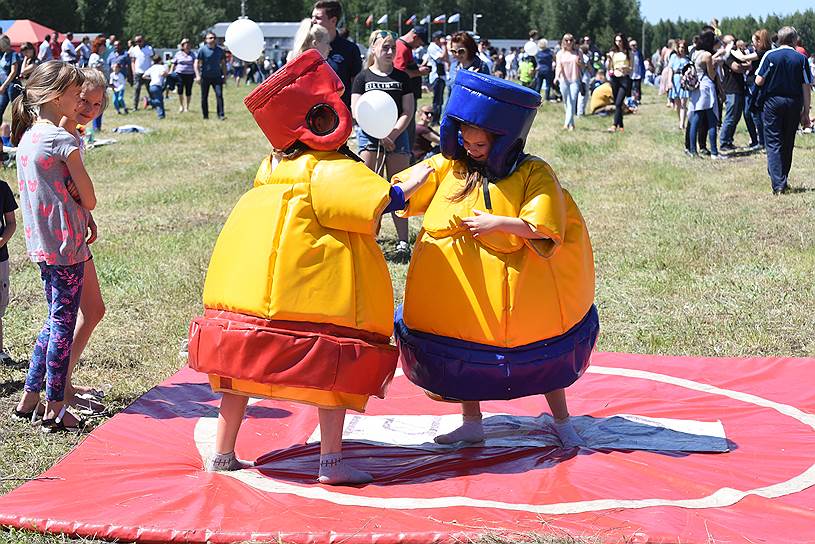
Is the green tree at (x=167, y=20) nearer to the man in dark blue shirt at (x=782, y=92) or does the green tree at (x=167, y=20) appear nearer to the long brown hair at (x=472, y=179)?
the man in dark blue shirt at (x=782, y=92)

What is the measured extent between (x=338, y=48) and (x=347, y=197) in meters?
4.48

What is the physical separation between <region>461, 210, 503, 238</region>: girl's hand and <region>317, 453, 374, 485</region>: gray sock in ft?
3.40

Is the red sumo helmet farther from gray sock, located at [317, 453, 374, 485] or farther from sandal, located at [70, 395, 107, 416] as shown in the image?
sandal, located at [70, 395, 107, 416]

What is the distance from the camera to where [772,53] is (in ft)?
37.7

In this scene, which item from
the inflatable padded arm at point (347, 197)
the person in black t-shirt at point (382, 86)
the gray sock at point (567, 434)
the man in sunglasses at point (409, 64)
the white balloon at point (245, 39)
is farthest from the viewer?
the man in sunglasses at point (409, 64)

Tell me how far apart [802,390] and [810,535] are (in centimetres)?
182

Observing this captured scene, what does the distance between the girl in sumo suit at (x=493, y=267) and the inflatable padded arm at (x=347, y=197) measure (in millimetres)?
403

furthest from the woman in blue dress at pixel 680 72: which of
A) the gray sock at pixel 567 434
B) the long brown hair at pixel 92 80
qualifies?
the long brown hair at pixel 92 80

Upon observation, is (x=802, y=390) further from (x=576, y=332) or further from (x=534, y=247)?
(x=534, y=247)

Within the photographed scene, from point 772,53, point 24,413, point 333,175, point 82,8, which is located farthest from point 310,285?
point 82,8

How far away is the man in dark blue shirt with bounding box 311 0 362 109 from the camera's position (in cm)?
779

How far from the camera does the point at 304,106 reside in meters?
4.05

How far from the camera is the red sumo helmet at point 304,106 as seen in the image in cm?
402

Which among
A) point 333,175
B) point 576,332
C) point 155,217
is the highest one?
point 333,175
